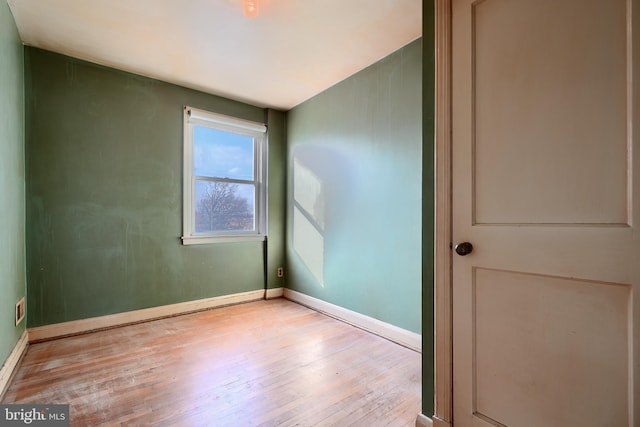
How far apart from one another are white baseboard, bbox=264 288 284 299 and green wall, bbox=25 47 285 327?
52cm

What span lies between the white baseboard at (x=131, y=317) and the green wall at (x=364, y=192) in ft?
2.55

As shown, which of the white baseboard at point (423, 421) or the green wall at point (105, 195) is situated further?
the green wall at point (105, 195)

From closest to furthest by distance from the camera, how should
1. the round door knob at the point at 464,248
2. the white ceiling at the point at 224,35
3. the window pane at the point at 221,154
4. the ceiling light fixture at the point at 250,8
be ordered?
1. the round door knob at the point at 464,248
2. the ceiling light fixture at the point at 250,8
3. the white ceiling at the point at 224,35
4. the window pane at the point at 221,154

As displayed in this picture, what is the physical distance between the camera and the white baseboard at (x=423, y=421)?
141cm

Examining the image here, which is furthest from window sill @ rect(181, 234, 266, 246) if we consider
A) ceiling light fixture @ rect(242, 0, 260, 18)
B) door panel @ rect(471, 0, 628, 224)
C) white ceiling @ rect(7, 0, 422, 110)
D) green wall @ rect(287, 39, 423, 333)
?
door panel @ rect(471, 0, 628, 224)

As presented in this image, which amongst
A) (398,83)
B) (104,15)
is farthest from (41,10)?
(398,83)

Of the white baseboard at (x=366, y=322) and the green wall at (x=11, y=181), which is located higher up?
the green wall at (x=11, y=181)

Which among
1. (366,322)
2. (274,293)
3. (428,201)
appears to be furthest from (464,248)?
(274,293)

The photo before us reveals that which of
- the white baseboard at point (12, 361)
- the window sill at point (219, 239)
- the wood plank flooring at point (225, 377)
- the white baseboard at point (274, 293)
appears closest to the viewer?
the wood plank flooring at point (225, 377)

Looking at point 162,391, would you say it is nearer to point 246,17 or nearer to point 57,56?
point 246,17

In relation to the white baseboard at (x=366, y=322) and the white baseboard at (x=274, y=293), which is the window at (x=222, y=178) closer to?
the white baseboard at (x=274, y=293)

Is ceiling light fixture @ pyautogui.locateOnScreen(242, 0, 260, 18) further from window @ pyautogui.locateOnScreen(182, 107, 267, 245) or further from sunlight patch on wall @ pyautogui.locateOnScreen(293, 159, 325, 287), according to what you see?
sunlight patch on wall @ pyautogui.locateOnScreen(293, 159, 325, 287)

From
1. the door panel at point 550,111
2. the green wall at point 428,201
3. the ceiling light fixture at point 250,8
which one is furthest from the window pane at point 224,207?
the door panel at point 550,111

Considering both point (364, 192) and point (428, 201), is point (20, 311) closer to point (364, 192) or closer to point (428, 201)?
point (364, 192)
